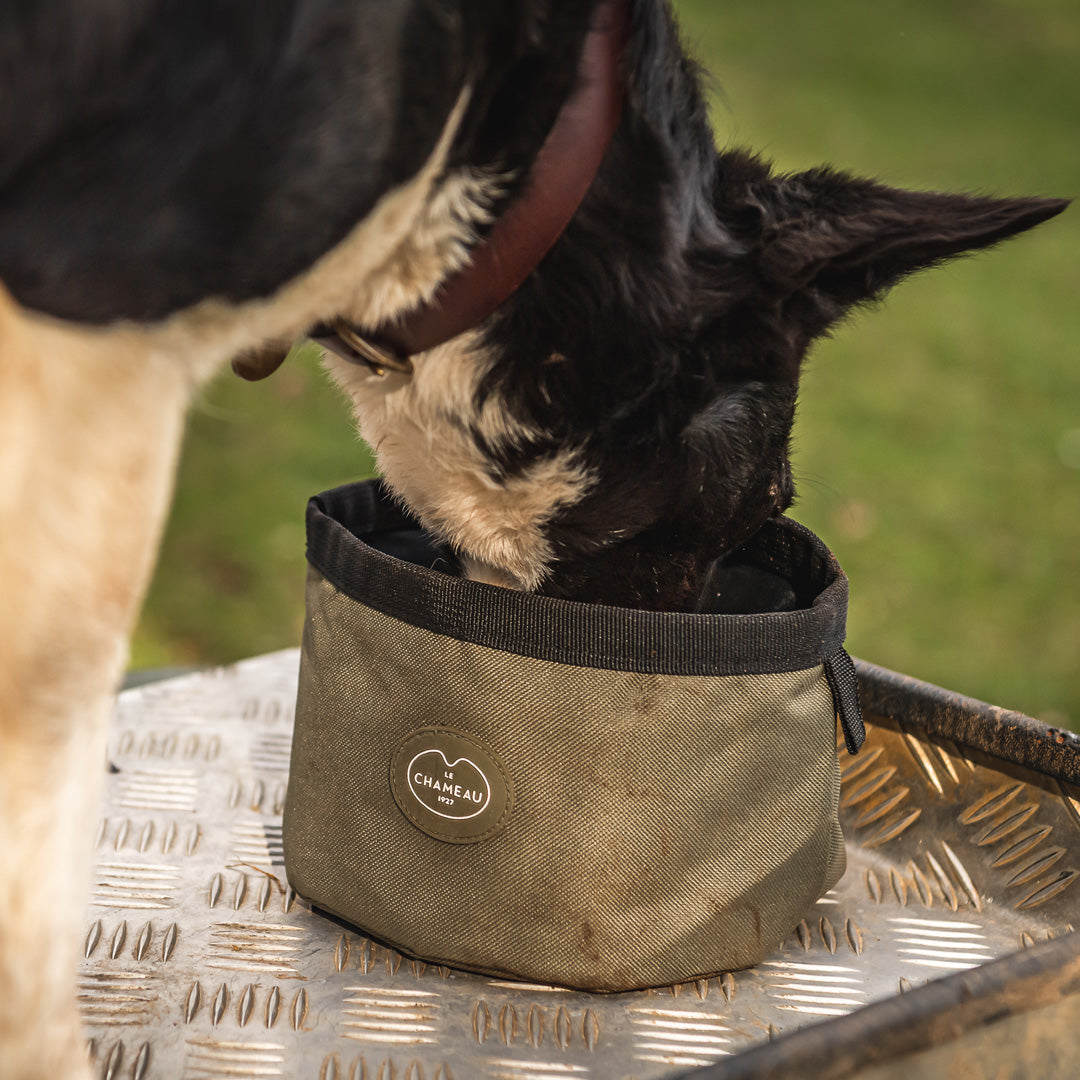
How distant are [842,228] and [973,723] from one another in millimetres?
890

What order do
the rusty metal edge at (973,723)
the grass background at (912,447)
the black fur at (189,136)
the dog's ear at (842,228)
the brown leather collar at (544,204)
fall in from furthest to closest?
1. the grass background at (912,447)
2. the rusty metal edge at (973,723)
3. the dog's ear at (842,228)
4. the brown leather collar at (544,204)
5. the black fur at (189,136)

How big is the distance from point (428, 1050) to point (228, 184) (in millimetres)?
916

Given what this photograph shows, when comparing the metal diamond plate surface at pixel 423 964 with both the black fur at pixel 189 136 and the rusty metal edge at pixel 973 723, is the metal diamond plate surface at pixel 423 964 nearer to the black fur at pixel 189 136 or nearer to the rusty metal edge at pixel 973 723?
the rusty metal edge at pixel 973 723

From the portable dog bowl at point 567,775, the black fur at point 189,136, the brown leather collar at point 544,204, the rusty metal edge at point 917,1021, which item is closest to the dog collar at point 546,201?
the brown leather collar at point 544,204

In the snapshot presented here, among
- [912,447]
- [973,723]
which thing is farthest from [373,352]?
[912,447]

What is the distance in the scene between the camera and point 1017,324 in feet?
19.7

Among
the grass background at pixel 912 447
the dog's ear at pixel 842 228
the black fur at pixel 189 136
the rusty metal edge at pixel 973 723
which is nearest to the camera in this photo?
the black fur at pixel 189 136

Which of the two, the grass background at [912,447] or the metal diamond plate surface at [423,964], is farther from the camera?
the grass background at [912,447]

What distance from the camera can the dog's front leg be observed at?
37.1 inches

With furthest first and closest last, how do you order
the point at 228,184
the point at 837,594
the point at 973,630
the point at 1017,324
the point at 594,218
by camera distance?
the point at 1017,324
the point at 973,630
the point at 837,594
the point at 594,218
the point at 228,184

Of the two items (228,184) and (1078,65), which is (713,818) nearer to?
(228,184)

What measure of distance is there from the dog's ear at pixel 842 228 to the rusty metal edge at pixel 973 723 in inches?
30.8

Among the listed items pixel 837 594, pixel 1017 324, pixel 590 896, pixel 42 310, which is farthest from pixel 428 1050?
pixel 1017 324

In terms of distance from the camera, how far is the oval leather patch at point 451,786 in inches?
51.4
